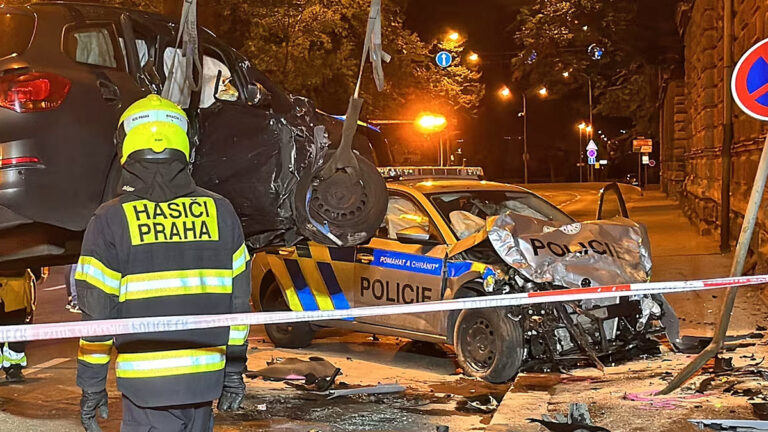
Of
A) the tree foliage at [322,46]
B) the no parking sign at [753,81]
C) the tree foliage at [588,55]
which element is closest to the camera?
the no parking sign at [753,81]

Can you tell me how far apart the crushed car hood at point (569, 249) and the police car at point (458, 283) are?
2cm

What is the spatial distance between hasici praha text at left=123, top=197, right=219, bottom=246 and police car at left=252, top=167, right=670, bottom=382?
418cm

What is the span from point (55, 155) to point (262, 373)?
3.14 metres

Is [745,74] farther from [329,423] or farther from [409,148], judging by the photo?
[409,148]

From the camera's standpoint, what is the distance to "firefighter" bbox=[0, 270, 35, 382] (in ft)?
26.0

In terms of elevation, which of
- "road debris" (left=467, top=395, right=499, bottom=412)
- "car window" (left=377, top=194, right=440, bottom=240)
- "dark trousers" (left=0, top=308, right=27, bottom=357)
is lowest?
"road debris" (left=467, top=395, right=499, bottom=412)

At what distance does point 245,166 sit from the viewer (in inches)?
262

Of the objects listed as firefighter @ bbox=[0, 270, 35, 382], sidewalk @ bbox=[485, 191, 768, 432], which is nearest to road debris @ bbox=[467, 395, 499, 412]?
sidewalk @ bbox=[485, 191, 768, 432]

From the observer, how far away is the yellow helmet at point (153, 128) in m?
3.71

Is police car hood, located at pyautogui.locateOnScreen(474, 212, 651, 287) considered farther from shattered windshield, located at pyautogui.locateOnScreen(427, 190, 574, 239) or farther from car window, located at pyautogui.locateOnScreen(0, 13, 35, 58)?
car window, located at pyautogui.locateOnScreen(0, 13, 35, 58)

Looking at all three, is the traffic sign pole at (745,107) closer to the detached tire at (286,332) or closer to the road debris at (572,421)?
the road debris at (572,421)

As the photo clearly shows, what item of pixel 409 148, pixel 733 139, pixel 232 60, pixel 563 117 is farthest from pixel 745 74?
pixel 563 117

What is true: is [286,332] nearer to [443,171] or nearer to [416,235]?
[416,235]

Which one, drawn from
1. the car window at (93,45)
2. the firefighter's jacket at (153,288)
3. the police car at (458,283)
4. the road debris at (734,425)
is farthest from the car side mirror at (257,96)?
the road debris at (734,425)
